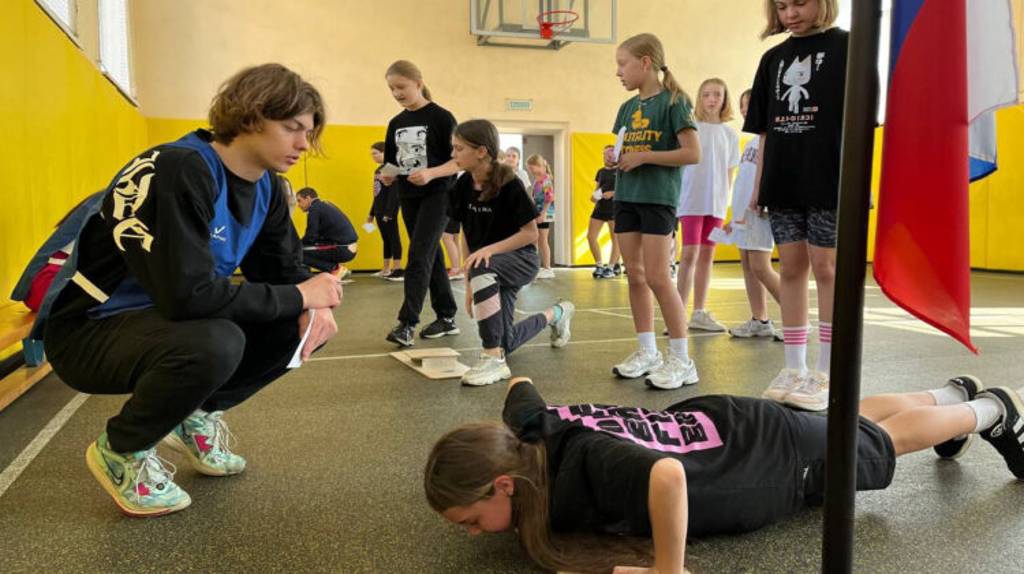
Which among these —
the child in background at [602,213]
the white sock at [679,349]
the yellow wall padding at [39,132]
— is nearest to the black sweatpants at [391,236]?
the child in background at [602,213]

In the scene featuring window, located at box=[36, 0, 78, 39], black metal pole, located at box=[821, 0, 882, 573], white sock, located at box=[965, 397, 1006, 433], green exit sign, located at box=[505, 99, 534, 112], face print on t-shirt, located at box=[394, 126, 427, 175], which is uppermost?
green exit sign, located at box=[505, 99, 534, 112]

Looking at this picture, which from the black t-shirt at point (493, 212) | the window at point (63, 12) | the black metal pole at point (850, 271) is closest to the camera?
the black metal pole at point (850, 271)

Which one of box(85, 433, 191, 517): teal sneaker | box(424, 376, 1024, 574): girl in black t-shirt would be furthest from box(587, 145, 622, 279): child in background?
box(85, 433, 191, 517): teal sneaker

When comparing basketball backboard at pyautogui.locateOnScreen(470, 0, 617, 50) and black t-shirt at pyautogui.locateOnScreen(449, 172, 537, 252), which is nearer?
black t-shirt at pyautogui.locateOnScreen(449, 172, 537, 252)

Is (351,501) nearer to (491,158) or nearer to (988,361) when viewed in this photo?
(491,158)

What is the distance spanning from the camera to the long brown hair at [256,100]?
160cm

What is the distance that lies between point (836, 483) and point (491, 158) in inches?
102

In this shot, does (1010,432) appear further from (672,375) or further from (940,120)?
(940,120)

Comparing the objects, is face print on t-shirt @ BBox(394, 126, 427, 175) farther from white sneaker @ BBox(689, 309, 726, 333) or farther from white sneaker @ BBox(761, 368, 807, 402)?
white sneaker @ BBox(761, 368, 807, 402)

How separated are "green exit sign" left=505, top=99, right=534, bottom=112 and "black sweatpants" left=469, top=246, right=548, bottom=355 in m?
7.52

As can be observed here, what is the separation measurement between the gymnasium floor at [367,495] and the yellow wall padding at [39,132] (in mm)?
855

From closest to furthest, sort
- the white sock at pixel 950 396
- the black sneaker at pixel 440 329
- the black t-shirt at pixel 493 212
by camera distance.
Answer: the white sock at pixel 950 396
the black t-shirt at pixel 493 212
the black sneaker at pixel 440 329

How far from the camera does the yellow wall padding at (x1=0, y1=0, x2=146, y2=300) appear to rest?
3314mm

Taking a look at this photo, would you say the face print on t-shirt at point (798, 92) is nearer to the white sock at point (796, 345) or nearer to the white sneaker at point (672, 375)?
the white sock at point (796, 345)
